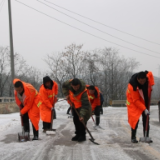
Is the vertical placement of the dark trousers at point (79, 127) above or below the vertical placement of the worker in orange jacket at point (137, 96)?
below

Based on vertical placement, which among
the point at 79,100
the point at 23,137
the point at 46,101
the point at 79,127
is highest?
the point at 79,100

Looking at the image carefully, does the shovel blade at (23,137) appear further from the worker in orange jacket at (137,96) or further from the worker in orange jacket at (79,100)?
the worker in orange jacket at (137,96)

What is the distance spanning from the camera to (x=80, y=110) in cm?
586

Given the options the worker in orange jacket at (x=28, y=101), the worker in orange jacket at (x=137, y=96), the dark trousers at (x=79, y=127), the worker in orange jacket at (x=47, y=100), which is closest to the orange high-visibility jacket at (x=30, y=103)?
the worker in orange jacket at (x=28, y=101)

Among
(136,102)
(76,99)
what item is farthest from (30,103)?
(136,102)

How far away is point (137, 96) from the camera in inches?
219

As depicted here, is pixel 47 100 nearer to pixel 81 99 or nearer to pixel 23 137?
pixel 23 137

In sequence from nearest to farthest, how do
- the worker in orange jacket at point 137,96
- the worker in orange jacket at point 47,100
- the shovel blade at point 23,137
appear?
the worker in orange jacket at point 137,96
the shovel blade at point 23,137
the worker in orange jacket at point 47,100

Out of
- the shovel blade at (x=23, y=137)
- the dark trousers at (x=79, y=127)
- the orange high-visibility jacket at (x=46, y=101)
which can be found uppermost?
the orange high-visibility jacket at (x=46, y=101)

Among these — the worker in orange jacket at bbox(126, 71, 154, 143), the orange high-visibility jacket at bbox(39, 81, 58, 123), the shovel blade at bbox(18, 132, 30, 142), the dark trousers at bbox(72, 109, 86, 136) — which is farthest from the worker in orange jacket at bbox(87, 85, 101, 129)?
the shovel blade at bbox(18, 132, 30, 142)

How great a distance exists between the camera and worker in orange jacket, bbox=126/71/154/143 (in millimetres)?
5496

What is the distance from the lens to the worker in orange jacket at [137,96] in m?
5.50

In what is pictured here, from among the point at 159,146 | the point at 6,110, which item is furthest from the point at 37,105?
the point at 6,110

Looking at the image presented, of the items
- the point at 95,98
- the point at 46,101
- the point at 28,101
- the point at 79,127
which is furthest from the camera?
the point at 95,98
